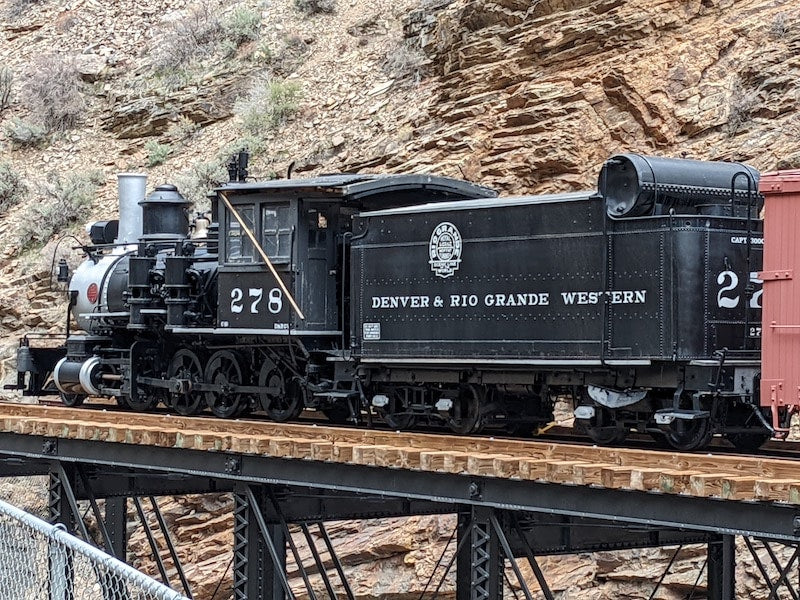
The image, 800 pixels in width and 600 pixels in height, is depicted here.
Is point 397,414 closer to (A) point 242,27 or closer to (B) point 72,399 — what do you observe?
(B) point 72,399

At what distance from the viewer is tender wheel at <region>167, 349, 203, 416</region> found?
18.2 meters

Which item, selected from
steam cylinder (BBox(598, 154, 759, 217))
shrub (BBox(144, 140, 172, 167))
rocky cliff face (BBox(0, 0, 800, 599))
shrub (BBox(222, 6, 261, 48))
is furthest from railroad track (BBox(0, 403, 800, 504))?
shrub (BBox(222, 6, 261, 48))

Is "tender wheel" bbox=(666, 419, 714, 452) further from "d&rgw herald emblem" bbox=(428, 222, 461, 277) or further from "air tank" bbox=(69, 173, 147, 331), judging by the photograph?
"air tank" bbox=(69, 173, 147, 331)

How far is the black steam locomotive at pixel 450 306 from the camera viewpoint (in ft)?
43.1

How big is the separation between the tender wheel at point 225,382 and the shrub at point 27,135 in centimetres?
2316

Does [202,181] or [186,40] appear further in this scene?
[186,40]

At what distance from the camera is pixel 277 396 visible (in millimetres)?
17094

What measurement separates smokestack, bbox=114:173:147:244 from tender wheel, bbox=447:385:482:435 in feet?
27.7

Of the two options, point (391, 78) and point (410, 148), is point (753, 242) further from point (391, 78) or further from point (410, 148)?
point (391, 78)

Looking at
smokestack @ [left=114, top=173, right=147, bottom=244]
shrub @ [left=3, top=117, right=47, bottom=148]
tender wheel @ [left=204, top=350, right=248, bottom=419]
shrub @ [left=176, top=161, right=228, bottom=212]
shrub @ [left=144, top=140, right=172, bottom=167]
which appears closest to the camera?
tender wheel @ [left=204, top=350, right=248, bottom=419]

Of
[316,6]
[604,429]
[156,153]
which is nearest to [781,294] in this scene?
[604,429]

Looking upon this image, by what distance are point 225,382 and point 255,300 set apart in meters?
1.39

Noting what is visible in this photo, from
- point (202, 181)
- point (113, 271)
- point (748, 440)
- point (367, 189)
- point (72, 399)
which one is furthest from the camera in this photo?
point (202, 181)

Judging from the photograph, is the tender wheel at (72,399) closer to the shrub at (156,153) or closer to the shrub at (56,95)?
the shrub at (156,153)
